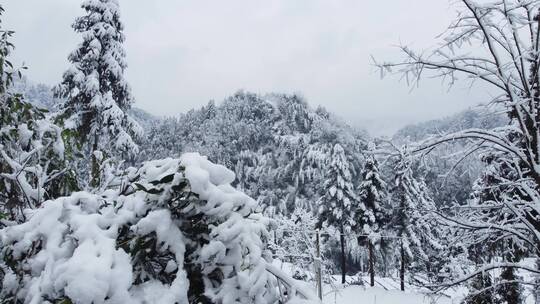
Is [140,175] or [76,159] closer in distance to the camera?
[140,175]

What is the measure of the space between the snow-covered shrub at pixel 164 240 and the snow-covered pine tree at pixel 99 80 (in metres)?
14.1

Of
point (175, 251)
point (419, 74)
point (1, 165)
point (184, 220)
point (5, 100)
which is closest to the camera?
point (175, 251)

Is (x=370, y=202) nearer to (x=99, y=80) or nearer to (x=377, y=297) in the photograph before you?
(x=377, y=297)

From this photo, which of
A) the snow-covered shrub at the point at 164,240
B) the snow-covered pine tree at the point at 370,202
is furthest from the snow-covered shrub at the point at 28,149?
the snow-covered pine tree at the point at 370,202

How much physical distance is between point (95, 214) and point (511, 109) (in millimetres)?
6793

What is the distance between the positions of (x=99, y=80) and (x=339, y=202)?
2545 centimetres

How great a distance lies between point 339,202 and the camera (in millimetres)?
37000

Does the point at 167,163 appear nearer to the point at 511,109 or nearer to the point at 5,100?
the point at 5,100

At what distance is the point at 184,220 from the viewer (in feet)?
6.32

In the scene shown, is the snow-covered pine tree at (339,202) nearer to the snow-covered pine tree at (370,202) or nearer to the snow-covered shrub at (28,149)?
the snow-covered pine tree at (370,202)

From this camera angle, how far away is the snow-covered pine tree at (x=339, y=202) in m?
36.3

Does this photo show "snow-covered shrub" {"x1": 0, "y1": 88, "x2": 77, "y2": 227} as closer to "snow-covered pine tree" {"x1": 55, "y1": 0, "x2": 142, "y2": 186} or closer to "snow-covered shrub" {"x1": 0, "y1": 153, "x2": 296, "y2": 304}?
"snow-covered shrub" {"x1": 0, "y1": 153, "x2": 296, "y2": 304}

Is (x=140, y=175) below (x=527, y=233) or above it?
above

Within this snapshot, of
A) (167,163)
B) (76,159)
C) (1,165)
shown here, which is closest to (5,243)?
(167,163)
